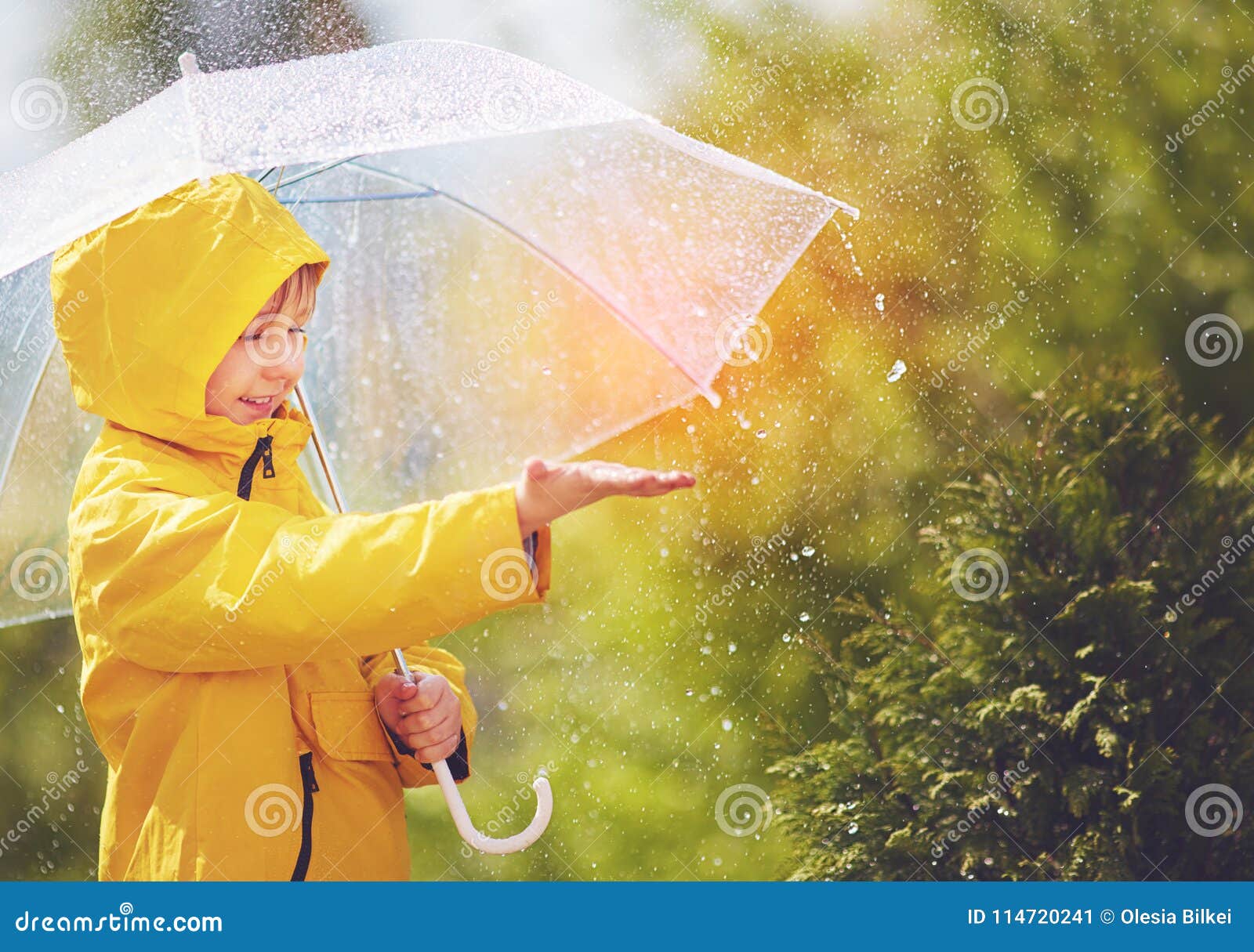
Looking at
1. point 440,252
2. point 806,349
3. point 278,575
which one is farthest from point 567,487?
point 806,349

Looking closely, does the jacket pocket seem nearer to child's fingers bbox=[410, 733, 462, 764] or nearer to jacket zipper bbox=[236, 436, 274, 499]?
child's fingers bbox=[410, 733, 462, 764]

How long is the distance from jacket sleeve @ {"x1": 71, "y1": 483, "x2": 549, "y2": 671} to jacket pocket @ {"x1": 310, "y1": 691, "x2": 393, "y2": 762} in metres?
0.24

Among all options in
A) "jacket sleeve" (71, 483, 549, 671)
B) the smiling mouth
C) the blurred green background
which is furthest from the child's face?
the blurred green background

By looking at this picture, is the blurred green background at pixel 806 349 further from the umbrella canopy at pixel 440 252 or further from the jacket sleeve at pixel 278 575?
the jacket sleeve at pixel 278 575

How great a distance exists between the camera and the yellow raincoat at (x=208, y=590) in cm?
166

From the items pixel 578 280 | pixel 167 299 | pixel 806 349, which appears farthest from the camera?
pixel 806 349

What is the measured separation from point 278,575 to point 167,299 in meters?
0.51

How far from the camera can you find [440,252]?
2.53 m

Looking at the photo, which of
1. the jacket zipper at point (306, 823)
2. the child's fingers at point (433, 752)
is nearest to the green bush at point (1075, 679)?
the child's fingers at point (433, 752)

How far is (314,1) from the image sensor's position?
5.02 m

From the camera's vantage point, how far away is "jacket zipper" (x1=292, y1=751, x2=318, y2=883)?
76.2 inches

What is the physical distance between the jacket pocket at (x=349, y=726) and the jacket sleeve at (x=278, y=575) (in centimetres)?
24

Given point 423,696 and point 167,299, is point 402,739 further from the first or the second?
point 167,299

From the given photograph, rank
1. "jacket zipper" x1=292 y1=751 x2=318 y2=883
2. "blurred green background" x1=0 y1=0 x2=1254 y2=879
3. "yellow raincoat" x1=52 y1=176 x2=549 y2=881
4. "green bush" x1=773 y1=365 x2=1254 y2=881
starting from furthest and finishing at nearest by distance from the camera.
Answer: "blurred green background" x1=0 y1=0 x2=1254 y2=879
"green bush" x1=773 y1=365 x2=1254 y2=881
"jacket zipper" x1=292 y1=751 x2=318 y2=883
"yellow raincoat" x1=52 y1=176 x2=549 y2=881
